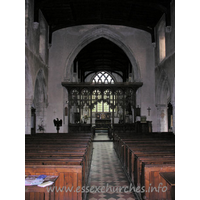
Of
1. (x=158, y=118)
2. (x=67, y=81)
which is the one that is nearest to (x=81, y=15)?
(x=67, y=81)

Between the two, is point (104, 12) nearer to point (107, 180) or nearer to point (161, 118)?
point (161, 118)

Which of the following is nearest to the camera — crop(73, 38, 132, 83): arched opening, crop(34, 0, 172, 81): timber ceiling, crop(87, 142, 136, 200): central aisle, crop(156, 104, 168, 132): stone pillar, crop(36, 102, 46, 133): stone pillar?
crop(87, 142, 136, 200): central aisle

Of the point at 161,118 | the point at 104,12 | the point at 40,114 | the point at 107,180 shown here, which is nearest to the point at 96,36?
the point at 104,12

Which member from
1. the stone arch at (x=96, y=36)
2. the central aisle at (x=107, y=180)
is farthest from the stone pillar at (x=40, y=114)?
the central aisle at (x=107, y=180)

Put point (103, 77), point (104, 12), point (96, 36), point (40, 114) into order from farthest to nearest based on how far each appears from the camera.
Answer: point (103, 77), point (96, 36), point (40, 114), point (104, 12)

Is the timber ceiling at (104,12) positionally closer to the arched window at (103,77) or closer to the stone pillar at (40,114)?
the stone pillar at (40,114)

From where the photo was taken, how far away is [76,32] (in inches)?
572

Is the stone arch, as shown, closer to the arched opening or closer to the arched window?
the arched opening

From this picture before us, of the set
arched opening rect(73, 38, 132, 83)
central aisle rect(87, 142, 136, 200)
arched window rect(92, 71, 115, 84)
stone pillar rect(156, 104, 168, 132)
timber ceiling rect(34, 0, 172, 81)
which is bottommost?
central aisle rect(87, 142, 136, 200)

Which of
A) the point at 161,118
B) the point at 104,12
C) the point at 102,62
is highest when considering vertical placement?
the point at 104,12

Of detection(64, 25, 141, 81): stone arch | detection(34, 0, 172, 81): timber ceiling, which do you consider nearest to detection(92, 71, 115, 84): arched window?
detection(34, 0, 172, 81): timber ceiling
